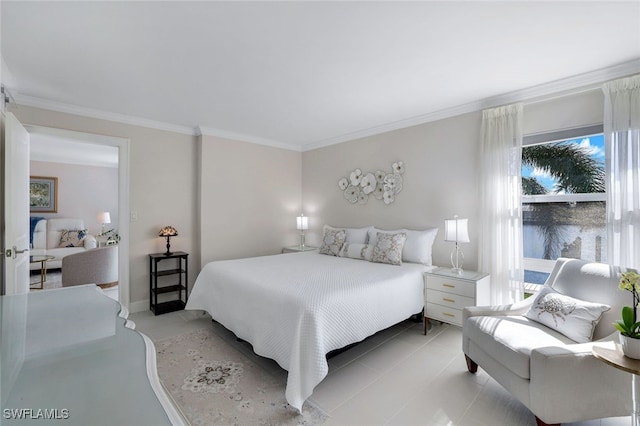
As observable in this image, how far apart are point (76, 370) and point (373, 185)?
3.85 m

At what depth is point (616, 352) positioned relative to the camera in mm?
1518

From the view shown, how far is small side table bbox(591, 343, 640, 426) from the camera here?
1373 mm

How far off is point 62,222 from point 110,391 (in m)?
7.42

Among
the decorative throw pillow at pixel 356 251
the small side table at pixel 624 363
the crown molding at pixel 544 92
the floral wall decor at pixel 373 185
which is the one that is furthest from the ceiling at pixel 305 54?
the small side table at pixel 624 363

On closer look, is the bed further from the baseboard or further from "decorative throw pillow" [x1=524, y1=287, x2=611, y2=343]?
"decorative throw pillow" [x1=524, y1=287, x2=611, y2=343]

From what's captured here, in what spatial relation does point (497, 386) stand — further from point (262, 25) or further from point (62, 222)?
point (62, 222)

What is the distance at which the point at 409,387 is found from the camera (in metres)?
2.15

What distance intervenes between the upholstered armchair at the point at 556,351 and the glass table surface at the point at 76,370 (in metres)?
1.94

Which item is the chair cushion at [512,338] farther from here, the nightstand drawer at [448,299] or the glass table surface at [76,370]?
the glass table surface at [76,370]

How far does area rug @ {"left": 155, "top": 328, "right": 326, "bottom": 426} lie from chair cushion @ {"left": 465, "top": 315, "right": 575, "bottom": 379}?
123 cm

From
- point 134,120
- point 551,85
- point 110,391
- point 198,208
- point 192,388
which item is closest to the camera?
point 110,391

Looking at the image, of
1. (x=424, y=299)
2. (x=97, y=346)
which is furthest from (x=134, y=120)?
(x=424, y=299)

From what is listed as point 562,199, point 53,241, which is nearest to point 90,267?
point 53,241

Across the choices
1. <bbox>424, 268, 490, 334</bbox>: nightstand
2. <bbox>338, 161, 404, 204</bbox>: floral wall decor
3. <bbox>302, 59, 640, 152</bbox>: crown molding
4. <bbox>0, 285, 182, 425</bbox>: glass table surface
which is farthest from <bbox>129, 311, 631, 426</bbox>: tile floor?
<bbox>302, 59, 640, 152</bbox>: crown molding
